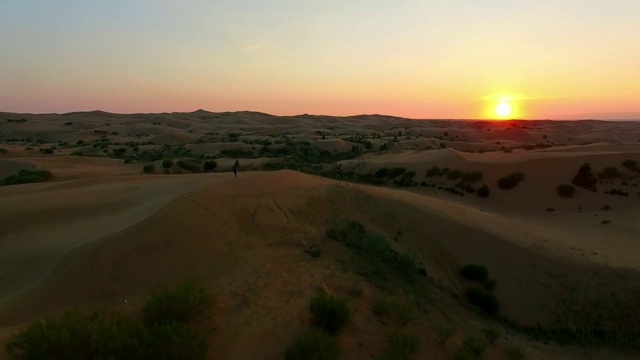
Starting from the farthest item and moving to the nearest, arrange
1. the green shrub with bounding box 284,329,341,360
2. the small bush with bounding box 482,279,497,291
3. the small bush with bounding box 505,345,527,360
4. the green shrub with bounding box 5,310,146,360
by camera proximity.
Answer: the small bush with bounding box 482,279,497,291 → the small bush with bounding box 505,345,527,360 → the green shrub with bounding box 284,329,341,360 → the green shrub with bounding box 5,310,146,360

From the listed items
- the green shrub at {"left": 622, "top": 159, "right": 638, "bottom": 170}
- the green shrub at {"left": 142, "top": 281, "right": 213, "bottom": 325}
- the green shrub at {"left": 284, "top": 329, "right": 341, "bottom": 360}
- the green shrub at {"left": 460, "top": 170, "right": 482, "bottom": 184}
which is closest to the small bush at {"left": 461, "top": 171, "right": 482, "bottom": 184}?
the green shrub at {"left": 460, "top": 170, "right": 482, "bottom": 184}

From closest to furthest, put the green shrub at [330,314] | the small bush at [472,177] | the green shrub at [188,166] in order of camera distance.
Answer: the green shrub at [330,314] → the small bush at [472,177] → the green shrub at [188,166]

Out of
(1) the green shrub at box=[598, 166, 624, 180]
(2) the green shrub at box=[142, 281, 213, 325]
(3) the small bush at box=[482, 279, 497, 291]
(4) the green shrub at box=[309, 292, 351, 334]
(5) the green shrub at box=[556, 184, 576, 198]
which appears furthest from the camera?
(1) the green shrub at box=[598, 166, 624, 180]

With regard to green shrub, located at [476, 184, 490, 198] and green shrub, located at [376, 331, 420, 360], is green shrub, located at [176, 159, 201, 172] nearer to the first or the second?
green shrub, located at [476, 184, 490, 198]

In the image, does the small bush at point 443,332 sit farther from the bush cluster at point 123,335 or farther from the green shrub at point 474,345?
the bush cluster at point 123,335

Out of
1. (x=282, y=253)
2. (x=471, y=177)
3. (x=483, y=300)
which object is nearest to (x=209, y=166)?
(x=471, y=177)

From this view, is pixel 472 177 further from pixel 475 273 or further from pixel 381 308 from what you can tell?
pixel 381 308

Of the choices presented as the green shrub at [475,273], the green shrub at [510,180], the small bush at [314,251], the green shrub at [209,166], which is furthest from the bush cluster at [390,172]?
the small bush at [314,251]
